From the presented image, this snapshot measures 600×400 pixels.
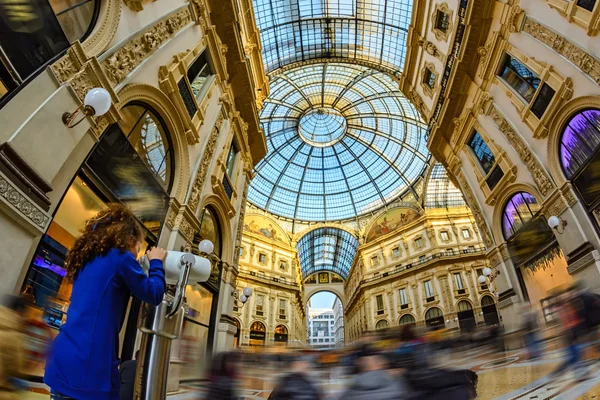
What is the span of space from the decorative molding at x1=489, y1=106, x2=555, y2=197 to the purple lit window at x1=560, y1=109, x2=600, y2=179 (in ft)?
2.28

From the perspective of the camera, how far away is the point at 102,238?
66.0 inches

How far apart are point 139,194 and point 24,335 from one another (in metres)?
5.74

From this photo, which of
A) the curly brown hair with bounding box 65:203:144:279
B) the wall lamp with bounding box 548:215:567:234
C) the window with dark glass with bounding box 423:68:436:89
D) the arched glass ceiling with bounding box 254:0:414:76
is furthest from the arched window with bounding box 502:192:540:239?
the arched glass ceiling with bounding box 254:0:414:76

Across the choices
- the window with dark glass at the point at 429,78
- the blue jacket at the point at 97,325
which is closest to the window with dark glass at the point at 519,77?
the window with dark glass at the point at 429,78

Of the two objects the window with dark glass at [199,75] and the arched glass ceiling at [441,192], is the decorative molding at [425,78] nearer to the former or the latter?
the window with dark glass at [199,75]

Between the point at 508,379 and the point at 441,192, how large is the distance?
3502cm

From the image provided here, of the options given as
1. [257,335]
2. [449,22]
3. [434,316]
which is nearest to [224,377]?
[449,22]

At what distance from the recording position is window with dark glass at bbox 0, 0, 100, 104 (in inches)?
163

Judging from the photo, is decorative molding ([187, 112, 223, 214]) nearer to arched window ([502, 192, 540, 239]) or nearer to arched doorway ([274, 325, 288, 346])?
arched window ([502, 192, 540, 239])

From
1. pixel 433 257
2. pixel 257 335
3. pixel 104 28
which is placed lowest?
pixel 257 335

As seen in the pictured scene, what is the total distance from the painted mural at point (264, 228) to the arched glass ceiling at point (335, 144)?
2.18 metres

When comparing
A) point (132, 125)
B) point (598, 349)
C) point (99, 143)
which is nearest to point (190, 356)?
point (598, 349)

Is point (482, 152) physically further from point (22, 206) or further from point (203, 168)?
point (22, 206)

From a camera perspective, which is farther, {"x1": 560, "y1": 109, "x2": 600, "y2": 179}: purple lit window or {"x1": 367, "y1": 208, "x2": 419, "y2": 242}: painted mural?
{"x1": 367, "y1": 208, "x2": 419, "y2": 242}: painted mural
